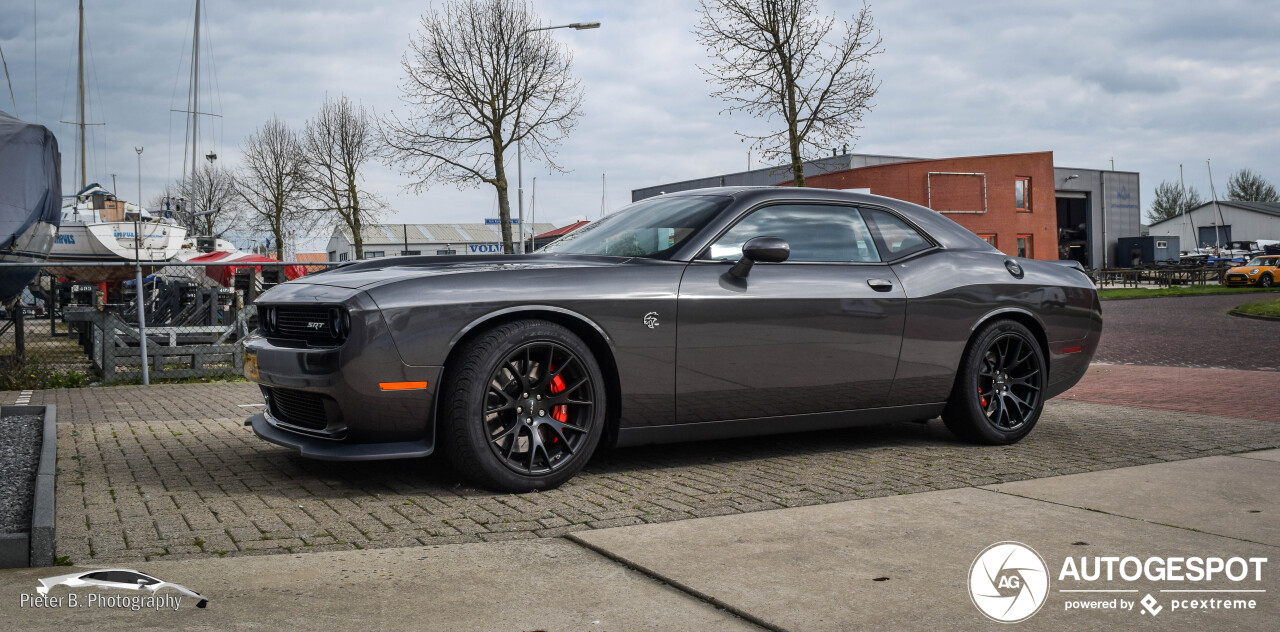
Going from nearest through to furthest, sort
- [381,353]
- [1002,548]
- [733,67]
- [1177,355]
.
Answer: [1002,548] < [381,353] < [1177,355] < [733,67]

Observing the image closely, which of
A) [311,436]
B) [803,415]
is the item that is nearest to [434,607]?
[311,436]

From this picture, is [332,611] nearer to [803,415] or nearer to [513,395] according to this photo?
[513,395]

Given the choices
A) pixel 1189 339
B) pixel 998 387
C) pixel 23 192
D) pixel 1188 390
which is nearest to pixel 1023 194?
pixel 1189 339

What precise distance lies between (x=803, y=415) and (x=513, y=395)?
64.3 inches

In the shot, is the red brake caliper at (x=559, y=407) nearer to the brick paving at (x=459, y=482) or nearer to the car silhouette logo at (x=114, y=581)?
the brick paving at (x=459, y=482)

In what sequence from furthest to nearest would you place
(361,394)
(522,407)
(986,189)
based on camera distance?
1. (986,189)
2. (522,407)
3. (361,394)

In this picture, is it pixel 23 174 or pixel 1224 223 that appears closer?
pixel 23 174

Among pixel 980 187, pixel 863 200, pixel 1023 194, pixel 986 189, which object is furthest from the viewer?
pixel 1023 194

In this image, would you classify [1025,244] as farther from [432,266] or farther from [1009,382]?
[432,266]

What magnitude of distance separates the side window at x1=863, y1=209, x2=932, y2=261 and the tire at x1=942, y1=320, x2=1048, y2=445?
640mm

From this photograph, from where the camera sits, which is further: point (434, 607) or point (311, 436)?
point (311, 436)

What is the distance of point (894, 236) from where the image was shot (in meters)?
5.64

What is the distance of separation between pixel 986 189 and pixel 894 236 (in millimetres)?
40757

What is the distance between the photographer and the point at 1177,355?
13039 millimetres
